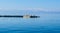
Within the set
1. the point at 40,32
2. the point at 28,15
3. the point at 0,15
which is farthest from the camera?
the point at 0,15

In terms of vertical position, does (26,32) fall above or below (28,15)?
below

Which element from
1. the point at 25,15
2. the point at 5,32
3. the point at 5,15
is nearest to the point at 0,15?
the point at 5,15

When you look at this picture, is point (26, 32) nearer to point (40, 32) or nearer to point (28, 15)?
point (40, 32)

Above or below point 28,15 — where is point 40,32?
below

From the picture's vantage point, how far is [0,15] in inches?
1377

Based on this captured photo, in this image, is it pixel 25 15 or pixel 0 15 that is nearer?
pixel 25 15

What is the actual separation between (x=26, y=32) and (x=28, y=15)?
64.7 ft

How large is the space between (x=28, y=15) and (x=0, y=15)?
23.7 feet

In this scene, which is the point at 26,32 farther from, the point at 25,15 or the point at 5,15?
the point at 5,15

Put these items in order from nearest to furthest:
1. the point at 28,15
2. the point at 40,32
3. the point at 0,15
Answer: the point at 40,32 → the point at 28,15 → the point at 0,15

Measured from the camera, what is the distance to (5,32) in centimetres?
1195

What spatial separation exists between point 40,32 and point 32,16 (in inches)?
825

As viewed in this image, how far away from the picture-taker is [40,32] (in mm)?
11703

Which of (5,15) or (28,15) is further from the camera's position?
(5,15)
